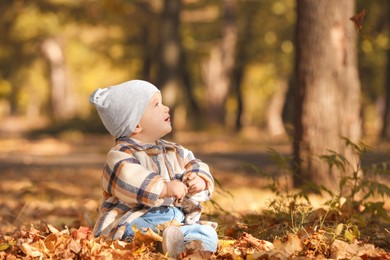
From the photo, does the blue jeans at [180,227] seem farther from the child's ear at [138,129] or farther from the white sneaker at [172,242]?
the child's ear at [138,129]

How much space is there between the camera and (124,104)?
4.10m

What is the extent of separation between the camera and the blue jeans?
3.89 meters

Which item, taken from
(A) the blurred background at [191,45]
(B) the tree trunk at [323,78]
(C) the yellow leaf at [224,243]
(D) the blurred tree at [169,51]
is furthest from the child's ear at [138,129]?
(A) the blurred background at [191,45]

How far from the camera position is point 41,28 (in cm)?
3111

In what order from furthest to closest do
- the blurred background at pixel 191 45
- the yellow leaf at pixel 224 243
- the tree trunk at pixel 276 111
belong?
the tree trunk at pixel 276 111 < the blurred background at pixel 191 45 < the yellow leaf at pixel 224 243

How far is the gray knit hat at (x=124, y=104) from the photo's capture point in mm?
4098

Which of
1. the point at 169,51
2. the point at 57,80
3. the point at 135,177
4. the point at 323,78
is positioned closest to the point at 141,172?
the point at 135,177

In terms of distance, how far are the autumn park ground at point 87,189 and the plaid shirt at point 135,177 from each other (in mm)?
654

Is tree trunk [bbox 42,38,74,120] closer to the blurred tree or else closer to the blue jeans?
the blurred tree

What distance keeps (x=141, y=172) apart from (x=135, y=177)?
42mm

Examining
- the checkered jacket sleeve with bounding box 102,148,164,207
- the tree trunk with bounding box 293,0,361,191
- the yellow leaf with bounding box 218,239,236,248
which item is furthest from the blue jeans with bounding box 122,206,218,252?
the tree trunk with bounding box 293,0,361,191

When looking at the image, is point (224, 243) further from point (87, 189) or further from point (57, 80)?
point (57, 80)

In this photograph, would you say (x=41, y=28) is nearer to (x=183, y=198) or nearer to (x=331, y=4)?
(x=331, y=4)

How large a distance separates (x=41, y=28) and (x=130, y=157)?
28127mm
